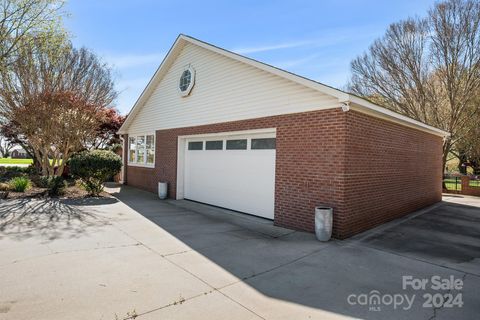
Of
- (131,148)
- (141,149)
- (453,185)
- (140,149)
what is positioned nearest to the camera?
(141,149)

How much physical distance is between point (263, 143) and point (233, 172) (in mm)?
1588

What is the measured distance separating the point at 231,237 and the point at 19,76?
12.5 m

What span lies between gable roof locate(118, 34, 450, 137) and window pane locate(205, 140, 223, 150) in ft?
9.63

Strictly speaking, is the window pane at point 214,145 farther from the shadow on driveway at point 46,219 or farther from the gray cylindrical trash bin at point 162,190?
the shadow on driveway at point 46,219

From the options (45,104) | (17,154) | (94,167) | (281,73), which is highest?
(281,73)

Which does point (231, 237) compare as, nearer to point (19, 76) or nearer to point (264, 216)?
point (264, 216)

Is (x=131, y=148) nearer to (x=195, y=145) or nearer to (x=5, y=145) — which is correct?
(x=195, y=145)

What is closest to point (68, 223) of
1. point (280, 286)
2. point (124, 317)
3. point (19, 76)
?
point (124, 317)

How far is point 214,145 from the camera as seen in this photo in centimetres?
1044

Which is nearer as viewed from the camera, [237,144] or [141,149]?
[237,144]

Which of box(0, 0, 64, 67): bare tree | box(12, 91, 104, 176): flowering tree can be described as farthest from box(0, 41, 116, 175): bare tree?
box(0, 0, 64, 67): bare tree

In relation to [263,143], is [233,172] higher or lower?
lower

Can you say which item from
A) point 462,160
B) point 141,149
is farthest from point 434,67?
point 141,149

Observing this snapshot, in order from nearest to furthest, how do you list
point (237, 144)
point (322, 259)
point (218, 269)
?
1. point (218, 269)
2. point (322, 259)
3. point (237, 144)
